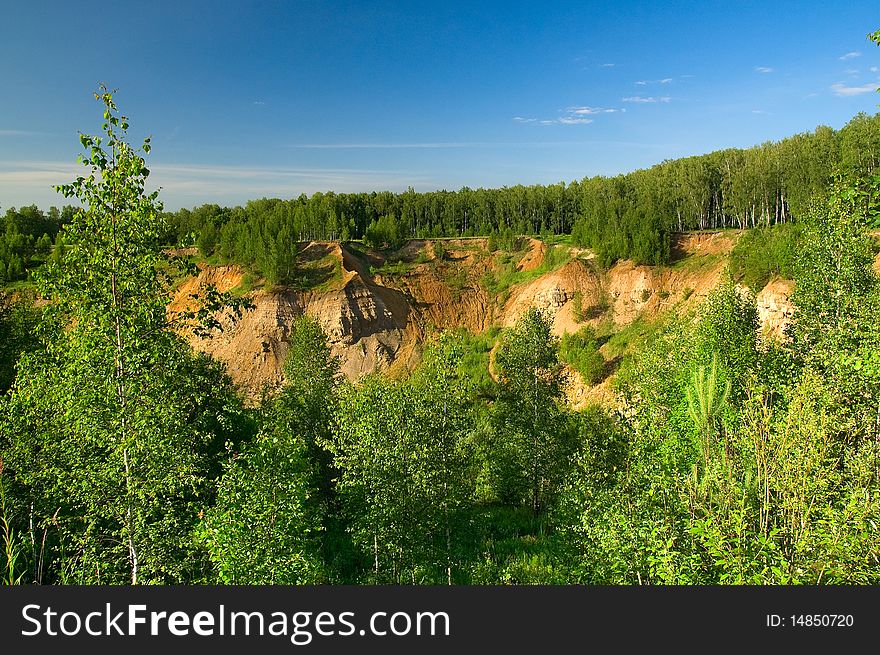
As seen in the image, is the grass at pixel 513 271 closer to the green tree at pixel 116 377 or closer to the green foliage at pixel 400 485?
the green foliage at pixel 400 485

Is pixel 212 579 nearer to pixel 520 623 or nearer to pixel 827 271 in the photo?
pixel 520 623

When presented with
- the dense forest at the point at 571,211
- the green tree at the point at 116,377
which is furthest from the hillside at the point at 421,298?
the green tree at the point at 116,377

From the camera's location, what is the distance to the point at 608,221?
71.8m

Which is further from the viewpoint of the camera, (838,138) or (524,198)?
(524,198)

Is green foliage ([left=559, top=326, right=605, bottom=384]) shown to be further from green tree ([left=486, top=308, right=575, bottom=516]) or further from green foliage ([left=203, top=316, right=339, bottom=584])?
green foliage ([left=203, top=316, right=339, bottom=584])

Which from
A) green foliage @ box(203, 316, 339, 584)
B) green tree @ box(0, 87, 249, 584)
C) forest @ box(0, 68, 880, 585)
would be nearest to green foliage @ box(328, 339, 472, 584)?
forest @ box(0, 68, 880, 585)

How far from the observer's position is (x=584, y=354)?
53875 mm

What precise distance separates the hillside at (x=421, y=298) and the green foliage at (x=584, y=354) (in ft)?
3.98


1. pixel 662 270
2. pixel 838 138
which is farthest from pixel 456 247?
pixel 838 138

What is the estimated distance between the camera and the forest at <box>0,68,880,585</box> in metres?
9.23

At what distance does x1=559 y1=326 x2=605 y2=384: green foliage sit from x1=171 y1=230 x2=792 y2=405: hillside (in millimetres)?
1212

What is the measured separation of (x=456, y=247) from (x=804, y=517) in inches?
2832

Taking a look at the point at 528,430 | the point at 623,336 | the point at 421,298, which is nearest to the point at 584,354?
the point at 623,336

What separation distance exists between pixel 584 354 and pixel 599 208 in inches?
1194
